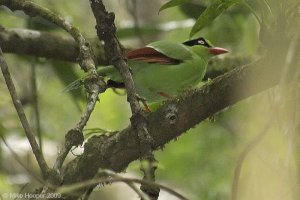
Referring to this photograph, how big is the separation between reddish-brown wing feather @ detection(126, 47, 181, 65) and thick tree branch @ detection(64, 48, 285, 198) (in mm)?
454

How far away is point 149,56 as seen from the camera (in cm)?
329

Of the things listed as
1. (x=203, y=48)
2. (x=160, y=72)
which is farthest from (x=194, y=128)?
(x=203, y=48)

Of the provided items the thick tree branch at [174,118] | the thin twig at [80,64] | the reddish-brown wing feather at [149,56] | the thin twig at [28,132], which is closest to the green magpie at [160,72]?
the reddish-brown wing feather at [149,56]

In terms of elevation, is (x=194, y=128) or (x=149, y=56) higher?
(x=149, y=56)

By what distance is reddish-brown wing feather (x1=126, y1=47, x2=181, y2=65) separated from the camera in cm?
326

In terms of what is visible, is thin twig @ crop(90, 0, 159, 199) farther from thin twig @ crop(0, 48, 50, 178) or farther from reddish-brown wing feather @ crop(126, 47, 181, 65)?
reddish-brown wing feather @ crop(126, 47, 181, 65)

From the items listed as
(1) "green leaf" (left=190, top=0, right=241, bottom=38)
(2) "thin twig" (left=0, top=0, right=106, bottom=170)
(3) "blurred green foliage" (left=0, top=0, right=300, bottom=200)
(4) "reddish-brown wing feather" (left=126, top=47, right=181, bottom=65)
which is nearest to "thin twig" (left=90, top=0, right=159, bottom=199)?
(2) "thin twig" (left=0, top=0, right=106, bottom=170)

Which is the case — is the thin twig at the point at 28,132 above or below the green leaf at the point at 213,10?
below

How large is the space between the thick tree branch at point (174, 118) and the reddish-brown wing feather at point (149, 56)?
454 millimetres

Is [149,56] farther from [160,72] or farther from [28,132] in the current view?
[28,132]

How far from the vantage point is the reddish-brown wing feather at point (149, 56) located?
3260mm

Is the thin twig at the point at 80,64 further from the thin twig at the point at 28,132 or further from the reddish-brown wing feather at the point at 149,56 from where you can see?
the reddish-brown wing feather at the point at 149,56

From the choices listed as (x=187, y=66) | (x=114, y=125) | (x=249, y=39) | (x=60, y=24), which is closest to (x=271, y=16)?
(x=187, y=66)

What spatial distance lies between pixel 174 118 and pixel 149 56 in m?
0.54
